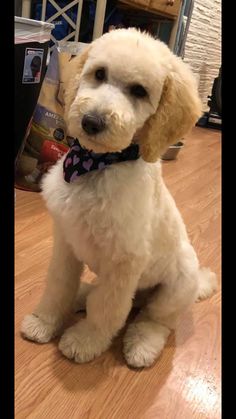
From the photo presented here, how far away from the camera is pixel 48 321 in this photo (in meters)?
1.16

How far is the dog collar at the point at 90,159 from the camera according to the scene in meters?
0.97

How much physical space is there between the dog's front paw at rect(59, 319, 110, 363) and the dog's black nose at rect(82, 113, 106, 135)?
0.57 m

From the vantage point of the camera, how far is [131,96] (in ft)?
3.02

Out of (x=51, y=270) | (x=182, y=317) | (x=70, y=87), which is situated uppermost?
(x=70, y=87)

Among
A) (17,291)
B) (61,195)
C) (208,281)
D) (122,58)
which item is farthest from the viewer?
(208,281)

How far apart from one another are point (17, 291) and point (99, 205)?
534 millimetres

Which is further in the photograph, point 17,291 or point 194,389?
point 17,291

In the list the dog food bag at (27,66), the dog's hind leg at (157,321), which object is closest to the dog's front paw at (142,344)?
the dog's hind leg at (157,321)

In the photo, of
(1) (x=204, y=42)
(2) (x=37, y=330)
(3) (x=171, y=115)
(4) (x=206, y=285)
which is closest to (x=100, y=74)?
(3) (x=171, y=115)

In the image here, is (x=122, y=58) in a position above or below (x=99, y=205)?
above

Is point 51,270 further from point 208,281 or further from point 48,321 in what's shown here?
point 208,281

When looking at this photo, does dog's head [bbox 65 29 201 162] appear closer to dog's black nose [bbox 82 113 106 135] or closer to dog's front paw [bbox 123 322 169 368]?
dog's black nose [bbox 82 113 106 135]
